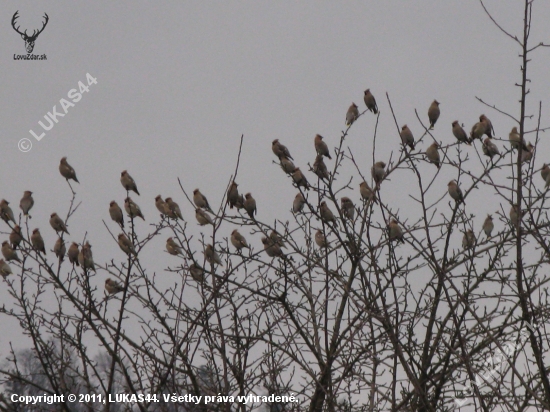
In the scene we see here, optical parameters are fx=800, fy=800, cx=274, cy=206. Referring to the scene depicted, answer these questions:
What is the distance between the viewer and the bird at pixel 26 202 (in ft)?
34.9

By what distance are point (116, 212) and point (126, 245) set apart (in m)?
3.37

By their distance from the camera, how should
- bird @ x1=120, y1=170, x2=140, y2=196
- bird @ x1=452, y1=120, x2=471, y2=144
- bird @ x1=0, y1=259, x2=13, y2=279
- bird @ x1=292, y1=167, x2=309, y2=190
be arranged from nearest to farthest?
1. bird @ x1=292, y1=167, x2=309, y2=190
2. bird @ x1=0, y1=259, x2=13, y2=279
3. bird @ x1=452, y1=120, x2=471, y2=144
4. bird @ x1=120, y1=170, x2=140, y2=196

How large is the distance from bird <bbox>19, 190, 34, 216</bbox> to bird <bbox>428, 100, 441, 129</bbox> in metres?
5.54

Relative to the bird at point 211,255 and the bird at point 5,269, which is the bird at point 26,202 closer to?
the bird at point 5,269

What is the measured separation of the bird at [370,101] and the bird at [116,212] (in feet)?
12.7

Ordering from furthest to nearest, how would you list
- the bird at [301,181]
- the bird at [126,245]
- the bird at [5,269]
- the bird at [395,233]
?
the bird at [5,269] → the bird at [301,181] → the bird at [126,245] → the bird at [395,233]

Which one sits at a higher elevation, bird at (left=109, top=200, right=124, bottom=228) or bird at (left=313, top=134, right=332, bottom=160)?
bird at (left=313, top=134, right=332, bottom=160)

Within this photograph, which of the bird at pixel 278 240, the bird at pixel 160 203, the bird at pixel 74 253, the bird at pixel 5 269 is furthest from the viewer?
the bird at pixel 160 203

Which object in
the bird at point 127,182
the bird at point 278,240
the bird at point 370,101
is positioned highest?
the bird at point 370,101

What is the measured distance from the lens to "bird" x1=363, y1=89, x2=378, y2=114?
11.6m

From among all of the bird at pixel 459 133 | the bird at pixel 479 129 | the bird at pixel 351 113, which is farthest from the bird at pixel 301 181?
the bird at pixel 479 129

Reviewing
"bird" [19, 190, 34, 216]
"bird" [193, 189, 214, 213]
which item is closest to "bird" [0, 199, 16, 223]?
"bird" [19, 190, 34, 216]

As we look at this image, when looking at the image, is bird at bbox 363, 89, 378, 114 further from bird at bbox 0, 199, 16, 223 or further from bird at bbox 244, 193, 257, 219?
bird at bbox 0, 199, 16, 223

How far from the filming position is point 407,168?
752cm
